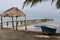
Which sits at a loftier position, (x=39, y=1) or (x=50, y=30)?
(x=39, y=1)

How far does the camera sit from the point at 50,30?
1791cm

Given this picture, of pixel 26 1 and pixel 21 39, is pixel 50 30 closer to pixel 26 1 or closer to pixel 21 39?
pixel 26 1

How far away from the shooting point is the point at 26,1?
16750mm

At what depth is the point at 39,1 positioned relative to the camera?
1658 cm

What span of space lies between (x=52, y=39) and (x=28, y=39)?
171 cm

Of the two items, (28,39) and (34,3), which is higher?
(34,3)

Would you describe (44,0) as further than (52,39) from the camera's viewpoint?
Yes

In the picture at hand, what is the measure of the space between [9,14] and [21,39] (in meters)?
7.11

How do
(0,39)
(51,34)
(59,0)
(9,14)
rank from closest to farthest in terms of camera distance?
(0,39) → (59,0) → (51,34) → (9,14)

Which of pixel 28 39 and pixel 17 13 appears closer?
pixel 28 39

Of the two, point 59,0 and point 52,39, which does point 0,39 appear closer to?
point 52,39

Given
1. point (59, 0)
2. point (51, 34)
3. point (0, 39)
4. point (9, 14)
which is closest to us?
point (0, 39)

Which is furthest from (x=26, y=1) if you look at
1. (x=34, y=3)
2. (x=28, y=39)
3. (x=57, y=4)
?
(x=28, y=39)

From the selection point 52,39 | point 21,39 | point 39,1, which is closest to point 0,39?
point 21,39
